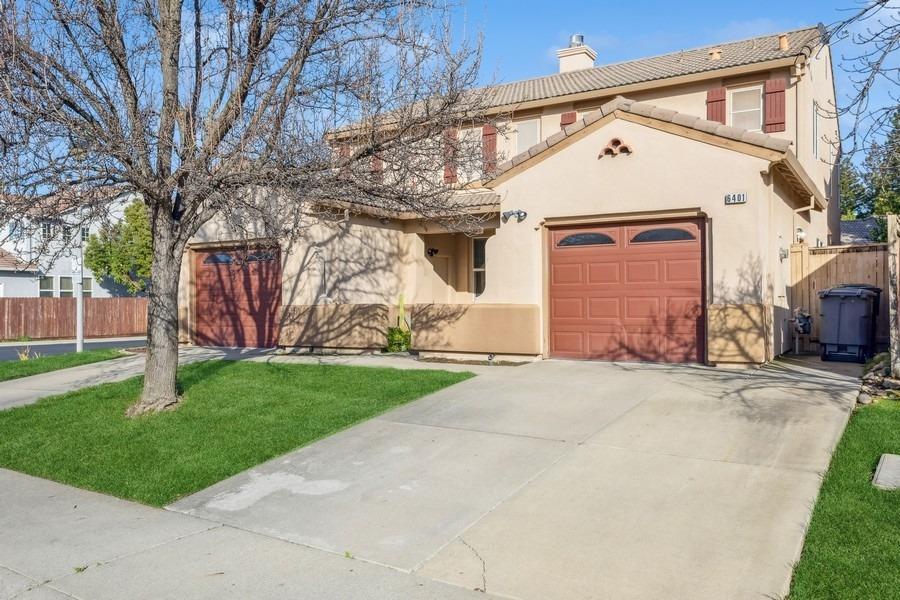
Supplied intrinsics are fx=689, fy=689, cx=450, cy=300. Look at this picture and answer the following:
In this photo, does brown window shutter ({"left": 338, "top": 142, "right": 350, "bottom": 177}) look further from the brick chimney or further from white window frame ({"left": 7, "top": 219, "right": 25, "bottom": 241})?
the brick chimney

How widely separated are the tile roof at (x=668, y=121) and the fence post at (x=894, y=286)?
82.6 inches

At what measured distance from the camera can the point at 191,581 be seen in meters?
4.51

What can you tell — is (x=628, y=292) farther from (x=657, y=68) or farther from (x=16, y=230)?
(x=657, y=68)

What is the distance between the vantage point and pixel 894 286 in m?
9.11

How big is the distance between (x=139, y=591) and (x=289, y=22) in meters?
7.04

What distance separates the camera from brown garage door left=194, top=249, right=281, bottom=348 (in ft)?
54.3

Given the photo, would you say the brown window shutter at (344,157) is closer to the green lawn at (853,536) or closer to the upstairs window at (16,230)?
the upstairs window at (16,230)

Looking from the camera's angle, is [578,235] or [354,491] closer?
[354,491]

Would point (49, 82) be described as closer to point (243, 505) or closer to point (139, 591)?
point (243, 505)

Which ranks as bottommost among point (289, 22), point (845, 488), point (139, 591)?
point (139, 591)

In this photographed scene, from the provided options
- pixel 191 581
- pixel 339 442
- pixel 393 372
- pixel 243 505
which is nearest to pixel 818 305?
pixel 393 372

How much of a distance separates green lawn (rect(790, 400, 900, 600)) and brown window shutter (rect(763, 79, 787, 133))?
11.0 m

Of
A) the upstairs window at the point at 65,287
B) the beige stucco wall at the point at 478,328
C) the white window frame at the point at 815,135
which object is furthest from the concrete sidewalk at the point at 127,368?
the upstairs window at the point at 65,287

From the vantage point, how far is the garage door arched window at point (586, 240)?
12414 millimetres
